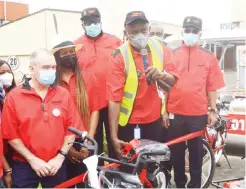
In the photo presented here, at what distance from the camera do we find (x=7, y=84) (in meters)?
3.72

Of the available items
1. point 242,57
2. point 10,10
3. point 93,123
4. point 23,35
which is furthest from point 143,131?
point 10,10

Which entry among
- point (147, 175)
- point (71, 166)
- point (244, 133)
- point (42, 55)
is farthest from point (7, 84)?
point (244, 133)

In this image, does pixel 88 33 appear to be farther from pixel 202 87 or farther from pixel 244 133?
pixel 244 133

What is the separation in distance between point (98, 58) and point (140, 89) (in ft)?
2.30

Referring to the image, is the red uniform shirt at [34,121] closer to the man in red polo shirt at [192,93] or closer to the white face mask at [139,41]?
the white face mask at [139,41]

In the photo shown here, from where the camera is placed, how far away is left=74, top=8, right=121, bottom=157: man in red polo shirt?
13.5ft

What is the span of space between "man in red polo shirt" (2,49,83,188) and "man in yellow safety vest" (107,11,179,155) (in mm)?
496

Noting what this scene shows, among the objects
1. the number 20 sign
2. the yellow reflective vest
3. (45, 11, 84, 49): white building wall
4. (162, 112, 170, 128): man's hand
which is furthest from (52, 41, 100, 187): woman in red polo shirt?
(45, 11, 84, 49): white building wall

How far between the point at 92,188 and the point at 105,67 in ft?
6.77

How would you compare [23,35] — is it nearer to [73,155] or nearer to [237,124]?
[237,124]

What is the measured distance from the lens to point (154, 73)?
3408mm

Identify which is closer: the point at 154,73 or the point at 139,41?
the point at 154,73

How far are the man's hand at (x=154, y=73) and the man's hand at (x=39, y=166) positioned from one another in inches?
43.6

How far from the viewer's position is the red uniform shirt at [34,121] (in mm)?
3121
